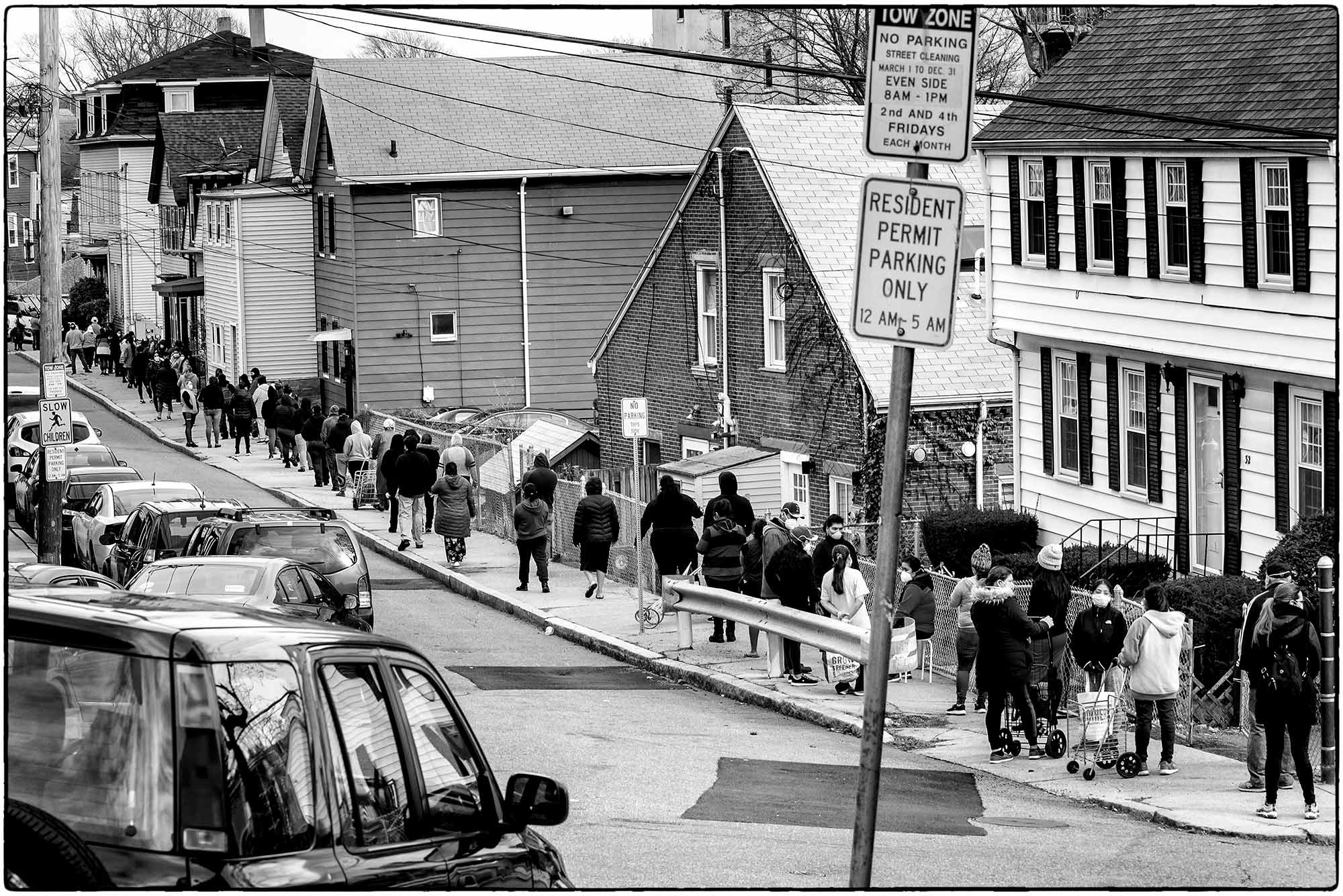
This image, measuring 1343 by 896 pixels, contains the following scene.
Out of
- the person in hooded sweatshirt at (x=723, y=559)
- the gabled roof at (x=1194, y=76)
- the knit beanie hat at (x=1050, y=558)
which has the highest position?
the gabled roof at (x=1194, y=76)

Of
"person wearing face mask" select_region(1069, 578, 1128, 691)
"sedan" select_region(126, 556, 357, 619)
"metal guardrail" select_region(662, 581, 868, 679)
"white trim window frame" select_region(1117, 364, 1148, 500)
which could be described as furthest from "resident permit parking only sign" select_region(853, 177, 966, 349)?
"white trim window frame" select_region(1117, 364, 1148, 500)

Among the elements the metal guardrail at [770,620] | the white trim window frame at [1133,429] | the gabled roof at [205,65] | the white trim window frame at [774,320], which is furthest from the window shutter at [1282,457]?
the gabled roof at [205,65]

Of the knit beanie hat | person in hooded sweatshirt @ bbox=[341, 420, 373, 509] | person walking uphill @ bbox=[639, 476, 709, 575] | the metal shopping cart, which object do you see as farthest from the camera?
person in hooded sweatshirt @ bbox=[341, 420, 373, 509]

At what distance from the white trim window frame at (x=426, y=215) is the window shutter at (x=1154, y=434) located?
24525mm

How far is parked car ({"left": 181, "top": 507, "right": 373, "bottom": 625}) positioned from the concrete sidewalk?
332cm

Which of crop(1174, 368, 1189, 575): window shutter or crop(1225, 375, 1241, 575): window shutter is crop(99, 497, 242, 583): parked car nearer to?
crop(1174, 368, 1189, 575): window shutter

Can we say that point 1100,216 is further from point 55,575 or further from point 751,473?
point 55,575

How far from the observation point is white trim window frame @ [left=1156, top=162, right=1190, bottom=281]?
2180cm

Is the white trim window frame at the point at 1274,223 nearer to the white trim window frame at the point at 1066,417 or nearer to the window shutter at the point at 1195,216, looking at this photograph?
the window shutter at the point at 1195,216

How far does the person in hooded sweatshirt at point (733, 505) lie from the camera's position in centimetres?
2134

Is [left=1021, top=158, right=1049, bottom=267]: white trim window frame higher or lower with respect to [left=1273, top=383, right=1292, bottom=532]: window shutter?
higher

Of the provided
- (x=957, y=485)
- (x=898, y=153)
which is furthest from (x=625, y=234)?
(x=898, y=153)

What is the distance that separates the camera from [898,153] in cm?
705

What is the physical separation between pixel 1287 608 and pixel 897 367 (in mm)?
6962
